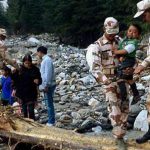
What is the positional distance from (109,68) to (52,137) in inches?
60.4

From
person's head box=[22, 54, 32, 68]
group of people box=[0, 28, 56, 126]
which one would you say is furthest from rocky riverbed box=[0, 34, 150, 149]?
person's head box=[22, 54, 32, 68]

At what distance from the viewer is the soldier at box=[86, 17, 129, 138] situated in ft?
25.0

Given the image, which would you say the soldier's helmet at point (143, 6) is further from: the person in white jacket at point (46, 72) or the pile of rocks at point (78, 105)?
the person in white jacket at point (46, 72)

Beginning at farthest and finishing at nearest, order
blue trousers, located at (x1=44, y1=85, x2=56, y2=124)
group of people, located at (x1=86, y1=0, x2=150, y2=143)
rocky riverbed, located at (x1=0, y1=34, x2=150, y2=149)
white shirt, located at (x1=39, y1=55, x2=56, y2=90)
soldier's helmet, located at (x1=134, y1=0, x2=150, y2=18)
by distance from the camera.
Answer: rocky riverbed, located at (x1=0, y1=34, x2=150, y2=149), blue trousers, located at (x1=44, y1=85, x2=56, y2=124), white shirt, located at (x1=39, y1=55, x2=56, y2=90), group of people, located at (x1=86, y1=0, x2=150, y2=143), soldier's helmet, located at (x1=134, y1=0, x2=150, y2=18)

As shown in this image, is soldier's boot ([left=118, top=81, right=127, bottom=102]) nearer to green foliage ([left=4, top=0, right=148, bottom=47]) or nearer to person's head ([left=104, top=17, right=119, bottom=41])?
person's head ([left=104, top=17, right=119, bottom=41])

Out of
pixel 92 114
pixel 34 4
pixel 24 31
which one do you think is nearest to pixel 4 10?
pixel 24 31

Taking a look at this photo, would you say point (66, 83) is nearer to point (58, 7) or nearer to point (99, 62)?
point (99, 62)

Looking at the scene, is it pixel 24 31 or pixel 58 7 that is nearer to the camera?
pixel 58 7

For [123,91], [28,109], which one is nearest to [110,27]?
[123,91]

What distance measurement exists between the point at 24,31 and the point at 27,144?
275 feet

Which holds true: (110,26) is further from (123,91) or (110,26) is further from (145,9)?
(123,91)

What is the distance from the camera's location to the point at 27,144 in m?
9.34

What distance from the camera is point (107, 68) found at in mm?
8047

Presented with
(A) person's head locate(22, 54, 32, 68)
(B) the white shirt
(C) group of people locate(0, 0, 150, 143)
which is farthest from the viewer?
(B) the white shirt
